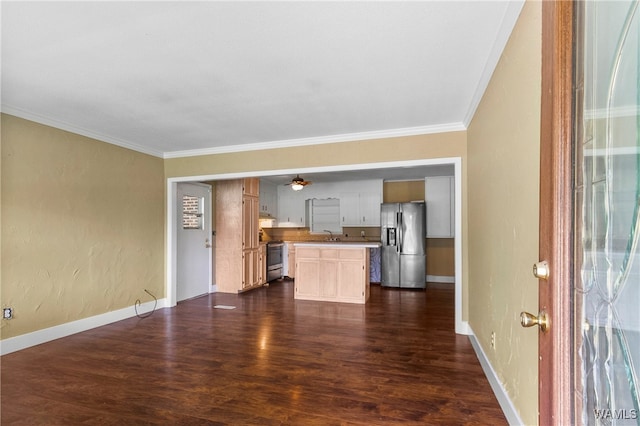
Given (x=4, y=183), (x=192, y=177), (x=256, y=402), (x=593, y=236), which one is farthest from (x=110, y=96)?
(x=593, y=236)

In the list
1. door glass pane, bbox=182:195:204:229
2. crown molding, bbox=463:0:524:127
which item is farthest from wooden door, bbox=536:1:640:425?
door glass pane, bbox=182:195:204:229

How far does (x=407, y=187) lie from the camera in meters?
7.32

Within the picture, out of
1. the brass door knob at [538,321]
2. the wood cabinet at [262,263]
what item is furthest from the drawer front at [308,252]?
the brass door knob at [538,321]

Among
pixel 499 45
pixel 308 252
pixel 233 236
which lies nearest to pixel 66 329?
pixel 233 236

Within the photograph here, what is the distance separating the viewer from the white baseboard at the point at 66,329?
3162mm

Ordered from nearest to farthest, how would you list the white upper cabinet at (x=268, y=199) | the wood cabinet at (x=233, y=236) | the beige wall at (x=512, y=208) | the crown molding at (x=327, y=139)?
1. the beige wall at (x=512, y=208)
2. the crown molding at (x=327, y=139)
3. the wood cabinet at (x=233, y=236)
4. the white upper cabinet at (x=268, y=199)

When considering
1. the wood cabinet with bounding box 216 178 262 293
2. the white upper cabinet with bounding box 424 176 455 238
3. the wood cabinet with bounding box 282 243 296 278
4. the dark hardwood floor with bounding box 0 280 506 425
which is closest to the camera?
the dark hardwood floor with bounding box 0 280 506 425

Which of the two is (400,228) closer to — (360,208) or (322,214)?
(360,208)

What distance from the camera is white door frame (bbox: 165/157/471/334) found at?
3.67 m

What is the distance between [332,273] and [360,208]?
2444 millimetres

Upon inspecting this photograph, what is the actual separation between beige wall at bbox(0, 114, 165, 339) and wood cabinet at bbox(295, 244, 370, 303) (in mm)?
2273

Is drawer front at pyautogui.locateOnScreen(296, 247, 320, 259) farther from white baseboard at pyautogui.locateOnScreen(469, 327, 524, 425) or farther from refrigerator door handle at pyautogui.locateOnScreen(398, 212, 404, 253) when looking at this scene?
white baseboard at pyautogui.locateOnScreen(469, 327, 524, 425)

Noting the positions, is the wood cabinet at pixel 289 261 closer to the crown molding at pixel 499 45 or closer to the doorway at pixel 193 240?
the doorway at pixel 193 240

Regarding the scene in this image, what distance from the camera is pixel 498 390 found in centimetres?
224
